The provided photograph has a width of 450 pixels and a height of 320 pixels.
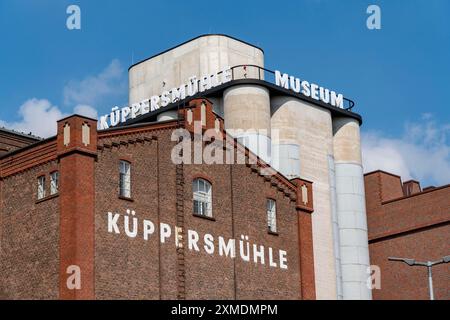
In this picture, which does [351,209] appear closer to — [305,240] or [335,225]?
[335,225]

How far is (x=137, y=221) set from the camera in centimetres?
4038

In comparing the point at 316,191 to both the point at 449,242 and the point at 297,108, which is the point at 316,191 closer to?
→ the point at 297,108

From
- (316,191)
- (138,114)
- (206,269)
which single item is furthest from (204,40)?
(206,269)

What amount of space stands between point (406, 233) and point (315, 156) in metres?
9.45

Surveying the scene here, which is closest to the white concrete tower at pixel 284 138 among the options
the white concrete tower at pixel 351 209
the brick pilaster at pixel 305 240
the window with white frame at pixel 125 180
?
the white concrete tower at pixel 351 209

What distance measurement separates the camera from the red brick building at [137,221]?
38.2m

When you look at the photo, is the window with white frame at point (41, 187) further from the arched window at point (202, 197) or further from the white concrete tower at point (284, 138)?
the white concrete tower at point (284, 138)

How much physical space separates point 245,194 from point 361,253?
16162 mm

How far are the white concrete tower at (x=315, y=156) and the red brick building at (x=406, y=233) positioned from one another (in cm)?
733

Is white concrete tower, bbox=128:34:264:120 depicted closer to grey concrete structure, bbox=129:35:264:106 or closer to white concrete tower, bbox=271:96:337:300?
grey concrete structure, bbox=129:35:264:106

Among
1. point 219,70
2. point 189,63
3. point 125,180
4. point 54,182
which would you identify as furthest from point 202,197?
point 189,63

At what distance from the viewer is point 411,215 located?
6291 centimetres

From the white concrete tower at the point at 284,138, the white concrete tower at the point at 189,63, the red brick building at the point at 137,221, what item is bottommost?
the red brick building at the point at 137,221
